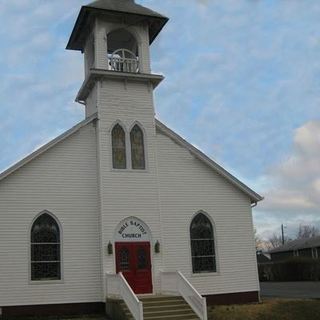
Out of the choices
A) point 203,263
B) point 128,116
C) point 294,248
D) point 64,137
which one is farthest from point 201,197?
point 294,248

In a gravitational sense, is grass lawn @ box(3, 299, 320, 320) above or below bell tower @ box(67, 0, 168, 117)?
below

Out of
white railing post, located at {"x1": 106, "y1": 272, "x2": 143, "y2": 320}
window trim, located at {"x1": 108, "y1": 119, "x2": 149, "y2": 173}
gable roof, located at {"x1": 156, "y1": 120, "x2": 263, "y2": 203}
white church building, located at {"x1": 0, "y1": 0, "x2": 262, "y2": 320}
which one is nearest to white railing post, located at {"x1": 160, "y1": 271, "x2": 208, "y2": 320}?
white church building, located at {"x1": 0, "y1": 0, "x2": 262, "y2": 320}

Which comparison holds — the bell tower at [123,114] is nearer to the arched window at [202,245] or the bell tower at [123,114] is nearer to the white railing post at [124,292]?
the white railing post at [124,292]

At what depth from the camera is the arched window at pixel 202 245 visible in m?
24.0

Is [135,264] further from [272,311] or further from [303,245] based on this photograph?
[303,245]

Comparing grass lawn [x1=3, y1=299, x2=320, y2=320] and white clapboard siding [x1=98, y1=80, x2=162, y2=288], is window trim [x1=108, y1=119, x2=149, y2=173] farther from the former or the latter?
grass lawn [x1=3, y1=299, x2=320, y2=320]

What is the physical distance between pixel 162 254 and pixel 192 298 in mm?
3347

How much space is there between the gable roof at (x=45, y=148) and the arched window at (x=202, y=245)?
6.20m

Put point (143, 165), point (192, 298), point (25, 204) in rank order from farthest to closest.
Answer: point (143, 165)
point (25, 204)
point (192, 298)

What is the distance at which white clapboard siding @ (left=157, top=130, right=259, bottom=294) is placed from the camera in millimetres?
23734

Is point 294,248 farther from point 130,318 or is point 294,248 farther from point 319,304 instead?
point 130,318

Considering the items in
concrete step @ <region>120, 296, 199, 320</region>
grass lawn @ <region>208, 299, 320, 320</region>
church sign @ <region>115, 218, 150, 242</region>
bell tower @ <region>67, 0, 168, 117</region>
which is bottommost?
grass lawn @ <region>208, 299, 320, 320</region>

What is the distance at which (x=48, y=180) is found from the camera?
73.7 feet

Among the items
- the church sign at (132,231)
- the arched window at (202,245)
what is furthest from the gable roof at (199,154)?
the church sign at (132,231)
